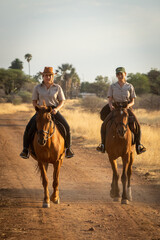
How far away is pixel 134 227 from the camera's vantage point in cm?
525

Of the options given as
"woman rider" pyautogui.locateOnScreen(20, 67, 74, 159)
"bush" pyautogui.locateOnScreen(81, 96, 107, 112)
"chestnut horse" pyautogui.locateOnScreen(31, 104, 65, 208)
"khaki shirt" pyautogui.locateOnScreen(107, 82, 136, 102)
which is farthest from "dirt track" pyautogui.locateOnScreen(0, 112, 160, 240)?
"bush" pyautogui.locateOnScreen(81, 96, 107, 112)

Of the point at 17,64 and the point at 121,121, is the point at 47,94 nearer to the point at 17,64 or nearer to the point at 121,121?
the point at 121,121

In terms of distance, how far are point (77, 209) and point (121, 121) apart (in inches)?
82.0

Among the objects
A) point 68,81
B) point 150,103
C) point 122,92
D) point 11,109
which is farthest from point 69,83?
point 122,92

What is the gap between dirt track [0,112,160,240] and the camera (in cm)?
503

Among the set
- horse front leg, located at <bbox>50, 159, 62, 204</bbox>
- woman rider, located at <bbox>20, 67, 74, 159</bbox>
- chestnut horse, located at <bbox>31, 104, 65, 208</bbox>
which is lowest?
horse front leg, located at <bbox>50, 159, 62, 204</bbox>

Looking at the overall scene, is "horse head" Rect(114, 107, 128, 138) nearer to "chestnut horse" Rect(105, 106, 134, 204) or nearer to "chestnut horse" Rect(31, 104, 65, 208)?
"chestnut horse" Rect(105, 106, 134, 204)

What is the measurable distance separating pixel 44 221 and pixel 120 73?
3858mm

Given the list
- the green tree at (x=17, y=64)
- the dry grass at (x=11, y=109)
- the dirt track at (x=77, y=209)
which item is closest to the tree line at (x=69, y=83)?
the dry grass at (x=11, y=109)

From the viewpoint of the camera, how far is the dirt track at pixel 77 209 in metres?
5.03

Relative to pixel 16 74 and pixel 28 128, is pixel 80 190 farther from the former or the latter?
pixel 16 74

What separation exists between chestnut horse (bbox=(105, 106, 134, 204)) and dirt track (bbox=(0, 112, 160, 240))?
0.24 meters

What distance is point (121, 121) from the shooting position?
677 cm

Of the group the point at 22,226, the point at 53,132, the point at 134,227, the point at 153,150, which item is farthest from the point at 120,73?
the point at 153,150
